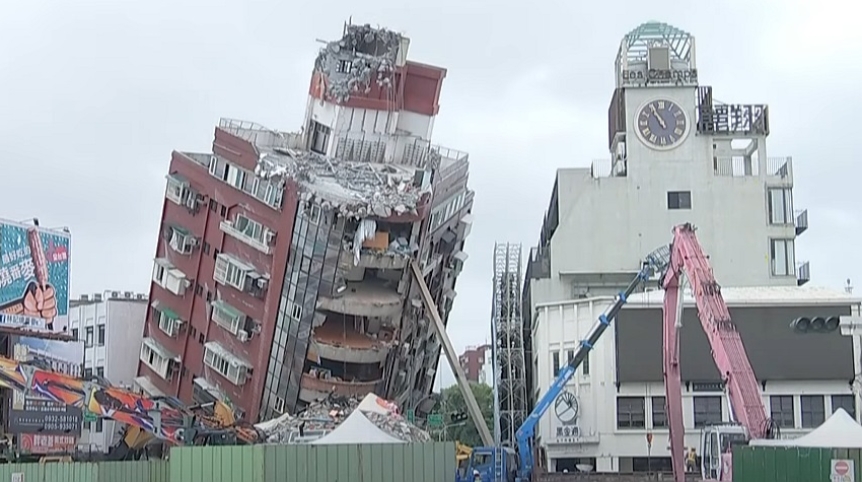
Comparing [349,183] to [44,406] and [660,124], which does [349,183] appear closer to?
[44,406]

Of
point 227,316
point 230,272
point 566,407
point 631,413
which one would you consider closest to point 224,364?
point 227,316

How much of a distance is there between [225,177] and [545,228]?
44912mm

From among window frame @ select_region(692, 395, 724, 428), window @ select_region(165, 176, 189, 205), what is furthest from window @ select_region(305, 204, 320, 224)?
window frame @ select_region(692, 395, 724, 428)

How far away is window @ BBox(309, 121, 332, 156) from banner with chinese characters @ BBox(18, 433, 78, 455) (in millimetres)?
23764

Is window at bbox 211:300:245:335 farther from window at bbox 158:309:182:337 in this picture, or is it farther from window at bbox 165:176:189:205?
window at bbox 165:176:189:205

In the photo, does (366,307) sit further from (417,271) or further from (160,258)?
(160,258)

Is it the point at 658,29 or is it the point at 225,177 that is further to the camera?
the point at 658,29

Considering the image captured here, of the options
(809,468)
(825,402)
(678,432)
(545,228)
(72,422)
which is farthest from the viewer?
(545,228)

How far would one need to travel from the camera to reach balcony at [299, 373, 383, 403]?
61.7m

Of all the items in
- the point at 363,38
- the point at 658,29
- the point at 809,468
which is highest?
the point at 658,29

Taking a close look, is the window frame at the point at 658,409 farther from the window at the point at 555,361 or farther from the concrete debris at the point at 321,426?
the concrete debris at the point at 321,426

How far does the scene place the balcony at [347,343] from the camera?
201 ft

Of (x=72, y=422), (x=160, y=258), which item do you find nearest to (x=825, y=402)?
(x=160, y=258)

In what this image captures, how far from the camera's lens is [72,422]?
75375mm
